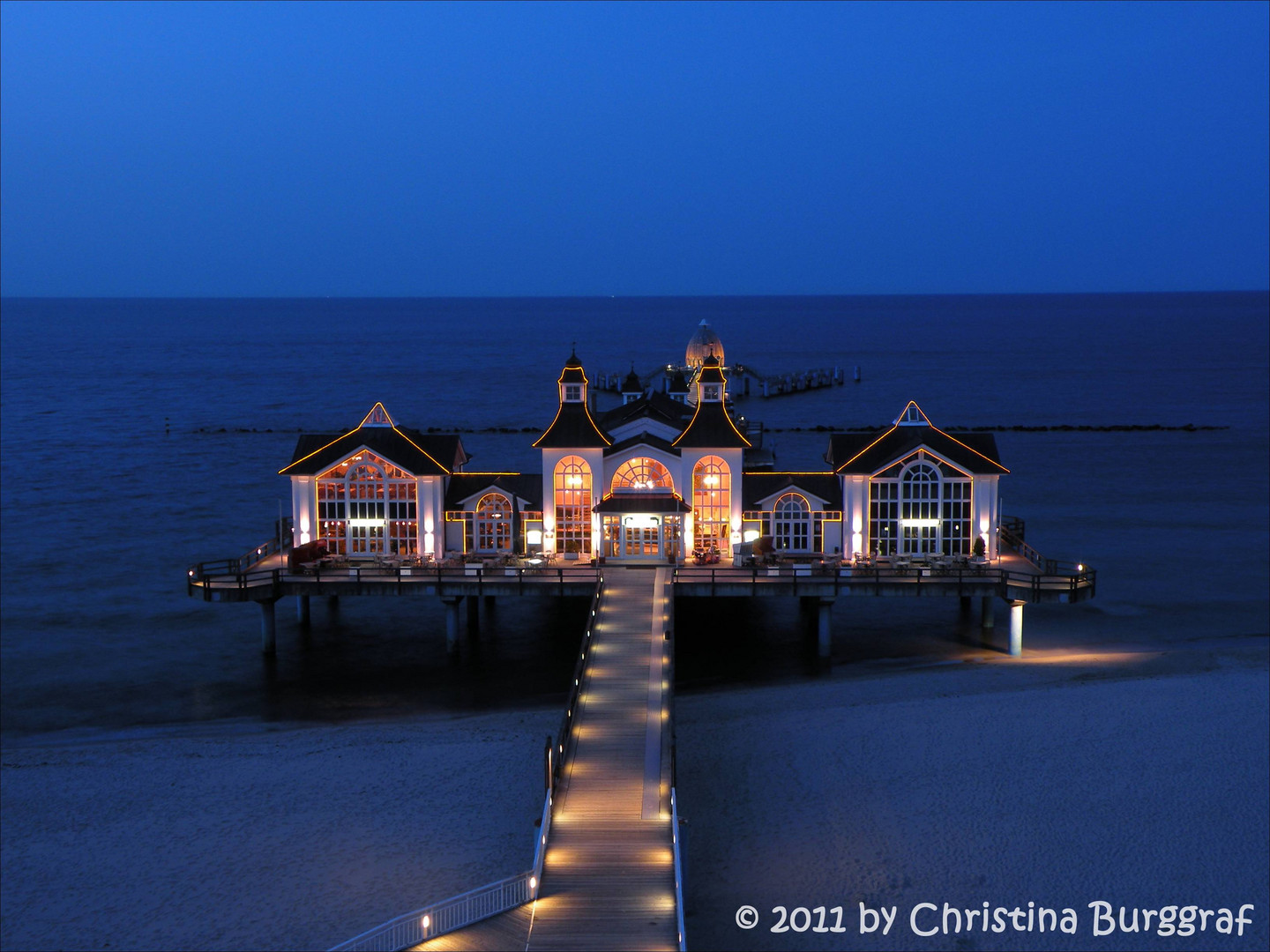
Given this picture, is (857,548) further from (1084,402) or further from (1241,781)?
(1084,402)

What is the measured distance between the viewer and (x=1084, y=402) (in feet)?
380

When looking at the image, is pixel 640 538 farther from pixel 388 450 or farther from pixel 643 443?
pixel 388 450

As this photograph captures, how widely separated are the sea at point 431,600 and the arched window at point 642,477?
505 centimetres

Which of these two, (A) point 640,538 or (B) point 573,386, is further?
(B) point 573,386

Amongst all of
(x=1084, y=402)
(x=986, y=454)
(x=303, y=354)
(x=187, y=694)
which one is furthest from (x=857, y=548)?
(x=303, y=354)

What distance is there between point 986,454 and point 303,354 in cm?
15547

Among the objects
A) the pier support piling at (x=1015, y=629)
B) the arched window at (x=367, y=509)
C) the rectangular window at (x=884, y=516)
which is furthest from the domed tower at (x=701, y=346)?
the pier support piling at (x=1015, y=629)

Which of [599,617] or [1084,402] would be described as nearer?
[599,617]

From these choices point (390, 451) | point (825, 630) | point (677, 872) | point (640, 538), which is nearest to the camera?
point (677, 872)

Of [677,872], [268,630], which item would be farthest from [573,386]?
[677,872]

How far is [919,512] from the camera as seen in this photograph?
4172 cm

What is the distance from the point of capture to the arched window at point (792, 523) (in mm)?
42031

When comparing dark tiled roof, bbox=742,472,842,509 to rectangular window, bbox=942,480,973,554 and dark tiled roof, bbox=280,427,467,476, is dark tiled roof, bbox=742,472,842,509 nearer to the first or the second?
rectangular window, bbox=942,480,973,554

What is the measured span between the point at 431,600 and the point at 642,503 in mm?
10850
